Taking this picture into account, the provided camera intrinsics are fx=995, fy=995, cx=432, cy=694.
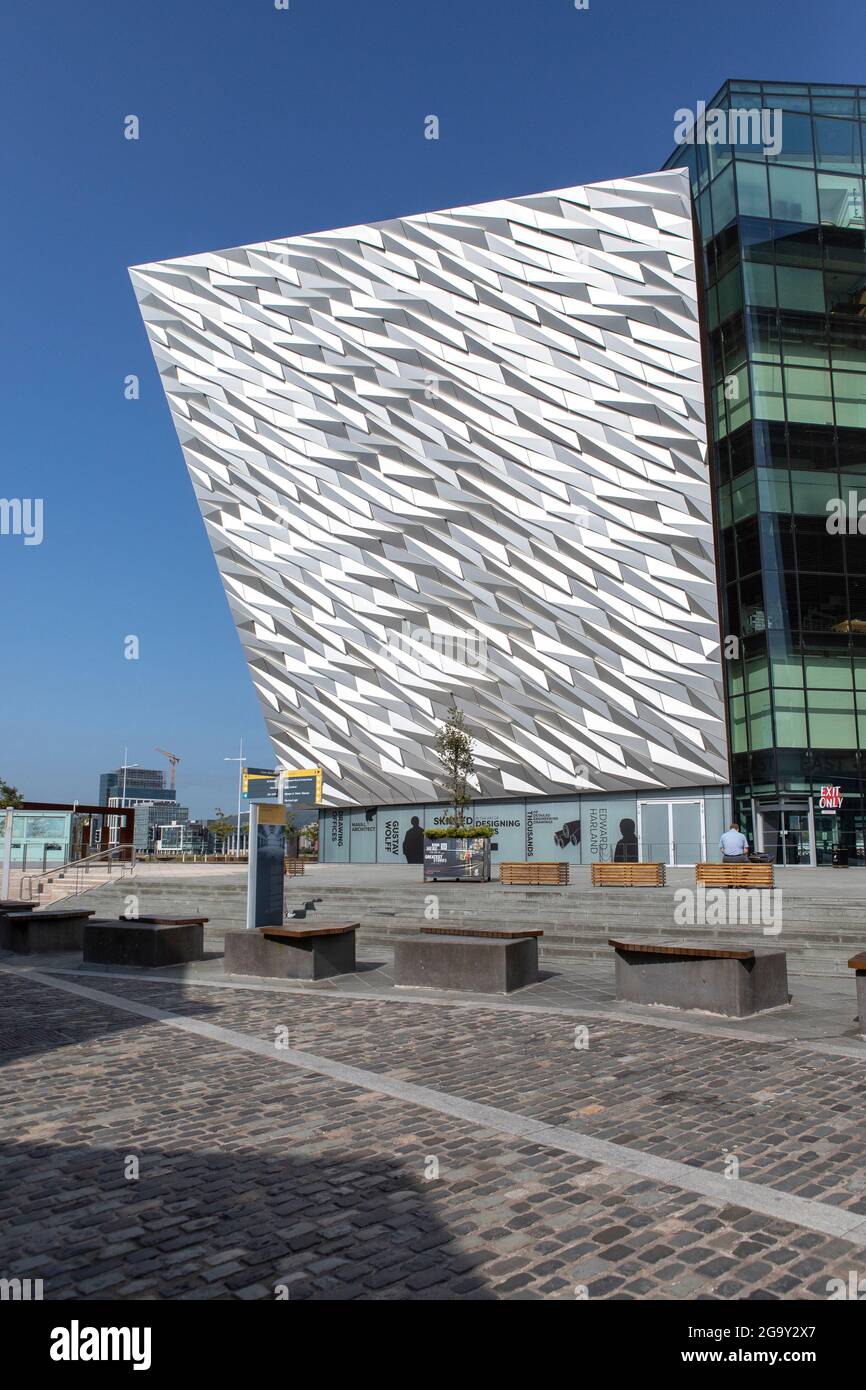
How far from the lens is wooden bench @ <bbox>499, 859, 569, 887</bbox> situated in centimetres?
2395

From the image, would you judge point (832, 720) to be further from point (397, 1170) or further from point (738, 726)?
point (397, 1170)

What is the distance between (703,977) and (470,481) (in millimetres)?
28034

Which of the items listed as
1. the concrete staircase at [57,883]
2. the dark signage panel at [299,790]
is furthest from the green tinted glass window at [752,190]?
the concrete staircase at [57,883]

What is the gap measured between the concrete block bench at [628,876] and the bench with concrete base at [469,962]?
399 inches

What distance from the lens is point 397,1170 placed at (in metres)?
5.42

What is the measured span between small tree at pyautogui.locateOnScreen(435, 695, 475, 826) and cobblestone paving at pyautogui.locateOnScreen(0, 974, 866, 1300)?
22.6 metres

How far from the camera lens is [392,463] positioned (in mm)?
37219

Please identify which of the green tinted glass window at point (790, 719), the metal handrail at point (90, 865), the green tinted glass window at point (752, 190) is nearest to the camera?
the metal handrail at point (90, 865)

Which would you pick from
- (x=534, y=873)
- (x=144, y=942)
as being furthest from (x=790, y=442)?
(x=144, y=942)

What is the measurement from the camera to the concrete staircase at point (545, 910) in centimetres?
1438

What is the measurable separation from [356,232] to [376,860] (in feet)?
79.3

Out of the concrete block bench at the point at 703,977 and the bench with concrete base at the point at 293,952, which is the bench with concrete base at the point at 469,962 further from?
the concrete block bench at the point at 703,977

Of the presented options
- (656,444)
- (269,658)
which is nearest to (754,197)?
(656,444)

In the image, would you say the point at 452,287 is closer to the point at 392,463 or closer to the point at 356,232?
the point at 356,232
